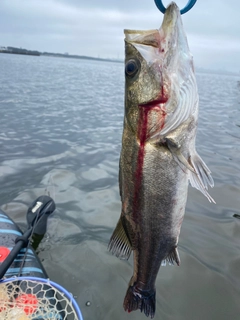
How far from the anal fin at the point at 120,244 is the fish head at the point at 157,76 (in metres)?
0.87

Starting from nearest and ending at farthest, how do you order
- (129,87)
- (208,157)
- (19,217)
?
(129,87) < (19,217) < (208,157)

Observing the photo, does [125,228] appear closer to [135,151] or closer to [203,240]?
[135,151]

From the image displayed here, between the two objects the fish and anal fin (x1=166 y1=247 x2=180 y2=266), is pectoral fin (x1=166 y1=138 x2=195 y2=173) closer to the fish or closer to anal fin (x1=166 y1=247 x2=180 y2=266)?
the fish

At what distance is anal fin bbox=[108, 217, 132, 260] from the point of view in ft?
7.78

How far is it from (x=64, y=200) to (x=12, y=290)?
352 cm

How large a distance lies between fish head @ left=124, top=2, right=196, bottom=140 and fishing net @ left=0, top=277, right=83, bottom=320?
75.6 inches

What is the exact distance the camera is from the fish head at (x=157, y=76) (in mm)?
1947

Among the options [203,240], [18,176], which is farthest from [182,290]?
[18,176]

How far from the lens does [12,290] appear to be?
3.03 meters

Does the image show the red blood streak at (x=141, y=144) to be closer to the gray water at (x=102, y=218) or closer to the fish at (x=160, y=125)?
the fish at (x=160, y=125)

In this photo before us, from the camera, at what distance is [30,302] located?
9.89 ft

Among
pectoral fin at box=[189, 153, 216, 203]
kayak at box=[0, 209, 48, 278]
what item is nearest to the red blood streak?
pectoral fin at box=[189, 153, 216, 203]

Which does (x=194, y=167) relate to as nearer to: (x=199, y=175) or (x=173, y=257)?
(x=199, y=175)

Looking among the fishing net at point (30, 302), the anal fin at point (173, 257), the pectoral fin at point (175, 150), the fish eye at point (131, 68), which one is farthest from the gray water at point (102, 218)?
the fish eye at point (131, 68)
